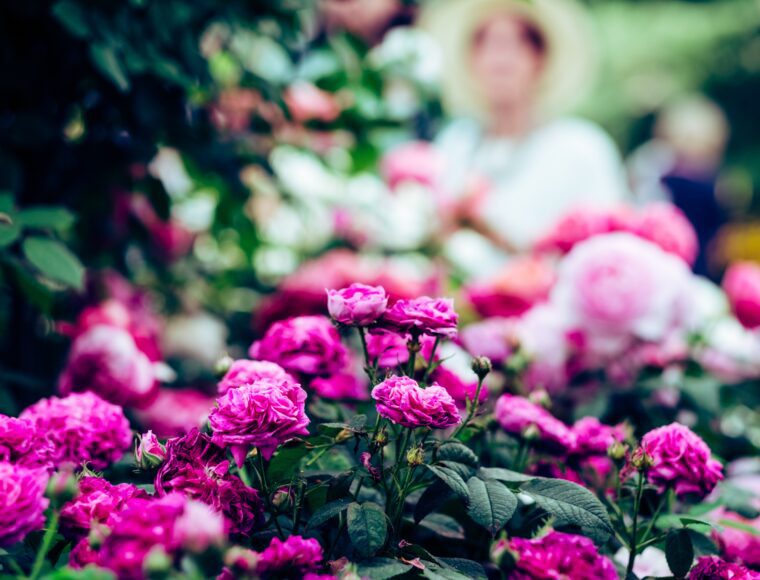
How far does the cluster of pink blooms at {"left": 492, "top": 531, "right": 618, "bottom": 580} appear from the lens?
2.17 feet

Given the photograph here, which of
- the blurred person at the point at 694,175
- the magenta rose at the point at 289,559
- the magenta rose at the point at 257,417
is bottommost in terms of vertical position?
the magenta rose at the point at 289,559

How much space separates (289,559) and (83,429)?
32cm

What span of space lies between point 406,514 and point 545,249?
75cm

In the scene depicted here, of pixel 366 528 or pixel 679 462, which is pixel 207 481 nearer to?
pixel 366 528

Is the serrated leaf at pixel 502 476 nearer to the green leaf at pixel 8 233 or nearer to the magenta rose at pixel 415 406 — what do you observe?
the magenta rose at pixel 415 406

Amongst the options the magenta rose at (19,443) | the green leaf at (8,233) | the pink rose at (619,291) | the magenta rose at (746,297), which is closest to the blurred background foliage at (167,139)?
the green leaf at (8,233)

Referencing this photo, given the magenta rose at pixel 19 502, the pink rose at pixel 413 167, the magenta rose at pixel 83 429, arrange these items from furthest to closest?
the pink rose at pixel 413 167
the magenta rose at pixel 83 429
the magenta rose at pixel 19 502

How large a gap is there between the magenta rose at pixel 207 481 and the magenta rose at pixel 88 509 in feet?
0.12

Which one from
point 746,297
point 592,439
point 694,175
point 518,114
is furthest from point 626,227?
point 694,175

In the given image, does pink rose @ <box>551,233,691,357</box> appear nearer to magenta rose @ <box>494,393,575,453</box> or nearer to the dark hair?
magenta rose @ <box>494,393,575,453</box>

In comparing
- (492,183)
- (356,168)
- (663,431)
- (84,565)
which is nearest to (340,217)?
(356,168)

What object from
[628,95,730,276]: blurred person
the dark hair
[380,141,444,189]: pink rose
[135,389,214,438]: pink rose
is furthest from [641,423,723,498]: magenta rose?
[628,95,730,276]: blurred person

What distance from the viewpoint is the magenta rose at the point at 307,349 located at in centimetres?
81

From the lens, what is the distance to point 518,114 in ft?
7.47
